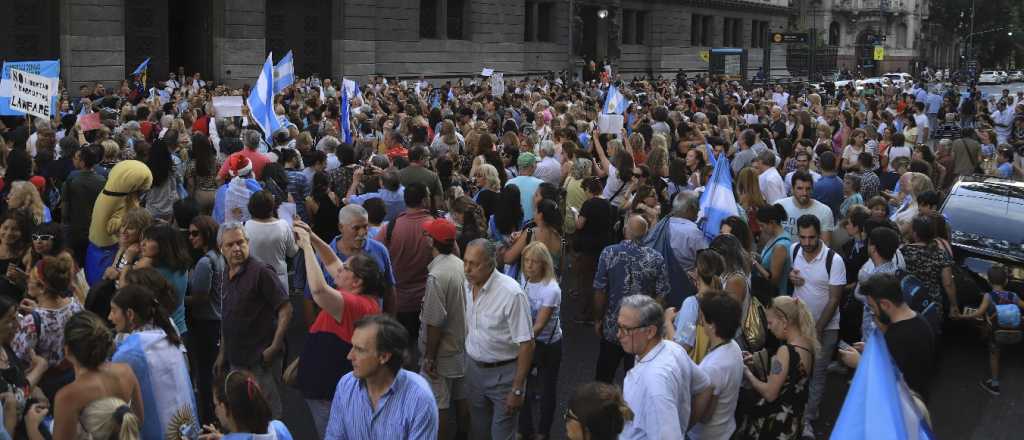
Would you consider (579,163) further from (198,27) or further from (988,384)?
(198,27)

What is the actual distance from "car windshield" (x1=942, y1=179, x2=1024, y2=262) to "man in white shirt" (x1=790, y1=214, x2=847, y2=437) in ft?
8.39

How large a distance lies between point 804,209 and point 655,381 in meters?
5.18

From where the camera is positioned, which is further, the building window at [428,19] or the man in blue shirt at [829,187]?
the building window at [428,19]

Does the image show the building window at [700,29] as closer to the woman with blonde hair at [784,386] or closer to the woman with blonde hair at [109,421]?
the woman with blonde hair at [784,386]

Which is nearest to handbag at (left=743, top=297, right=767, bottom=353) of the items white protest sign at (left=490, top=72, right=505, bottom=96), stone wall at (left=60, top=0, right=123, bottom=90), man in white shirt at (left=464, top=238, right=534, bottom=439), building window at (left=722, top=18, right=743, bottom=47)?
man in white shirt at (left=464, top=238, right=534, bottom=439)

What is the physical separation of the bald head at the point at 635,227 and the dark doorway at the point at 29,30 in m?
24.1

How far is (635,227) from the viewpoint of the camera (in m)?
7.37

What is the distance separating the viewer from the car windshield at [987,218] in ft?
32.4

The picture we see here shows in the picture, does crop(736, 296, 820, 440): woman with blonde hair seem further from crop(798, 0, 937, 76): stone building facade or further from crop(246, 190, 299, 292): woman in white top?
crop(798, 0, 937, 76): stone building facade

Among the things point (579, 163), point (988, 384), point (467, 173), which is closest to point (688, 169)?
point (579, 163)

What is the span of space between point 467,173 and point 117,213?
5.11m

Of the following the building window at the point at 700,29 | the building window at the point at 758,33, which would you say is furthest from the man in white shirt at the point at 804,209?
the building window at the point at 758,33

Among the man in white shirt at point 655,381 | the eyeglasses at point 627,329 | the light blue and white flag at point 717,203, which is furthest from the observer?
the light blue and white flag at point 717,203

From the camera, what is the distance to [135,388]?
4.96m
